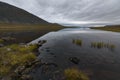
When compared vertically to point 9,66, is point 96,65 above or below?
below

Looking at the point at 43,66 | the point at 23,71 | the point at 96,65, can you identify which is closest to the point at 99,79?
the point at 96,65

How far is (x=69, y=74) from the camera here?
1395cm

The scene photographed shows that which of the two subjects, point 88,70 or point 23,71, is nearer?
point 23,71

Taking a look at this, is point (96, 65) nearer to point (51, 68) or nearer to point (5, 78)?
point (51, 68)

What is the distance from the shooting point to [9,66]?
54.3 ft

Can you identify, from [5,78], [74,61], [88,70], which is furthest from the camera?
[74,61]

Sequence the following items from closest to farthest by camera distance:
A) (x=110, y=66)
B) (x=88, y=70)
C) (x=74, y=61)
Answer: (x=88, y=70), (x=110, y=66), (x=74, y=61)

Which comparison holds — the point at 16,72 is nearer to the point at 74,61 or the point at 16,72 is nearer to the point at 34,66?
the point at 34,66

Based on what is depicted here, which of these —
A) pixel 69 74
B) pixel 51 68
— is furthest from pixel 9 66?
pixel 69 74

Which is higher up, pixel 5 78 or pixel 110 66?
pixel 5 78

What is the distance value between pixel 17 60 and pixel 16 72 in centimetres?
415

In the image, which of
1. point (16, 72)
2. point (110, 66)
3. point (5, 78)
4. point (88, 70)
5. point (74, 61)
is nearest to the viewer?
point (5, 78)

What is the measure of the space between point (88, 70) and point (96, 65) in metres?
2.68

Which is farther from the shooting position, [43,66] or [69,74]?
[43,66]
